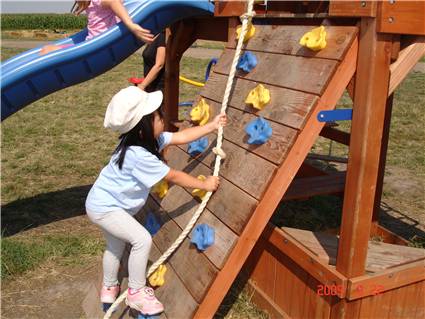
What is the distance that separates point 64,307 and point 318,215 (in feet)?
8.64

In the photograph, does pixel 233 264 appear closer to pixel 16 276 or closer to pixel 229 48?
pixel 229 48

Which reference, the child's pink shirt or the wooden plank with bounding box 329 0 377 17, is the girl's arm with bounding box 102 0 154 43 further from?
the wooden plank with bounding box 329 0 377 17

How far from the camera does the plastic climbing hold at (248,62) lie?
303cm

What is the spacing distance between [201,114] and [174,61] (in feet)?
7.28

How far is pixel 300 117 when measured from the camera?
2465 mm

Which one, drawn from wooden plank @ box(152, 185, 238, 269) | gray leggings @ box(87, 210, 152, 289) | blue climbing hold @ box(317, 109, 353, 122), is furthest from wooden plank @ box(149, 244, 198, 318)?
blue climbing hold @ box(317, 109, 353, 122)

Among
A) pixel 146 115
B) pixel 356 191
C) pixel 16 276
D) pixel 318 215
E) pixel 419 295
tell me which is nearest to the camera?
pixel 356 191

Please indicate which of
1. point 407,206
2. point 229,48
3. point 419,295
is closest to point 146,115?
point 229,48

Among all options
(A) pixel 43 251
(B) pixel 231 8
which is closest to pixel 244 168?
(B) pixel 231 8

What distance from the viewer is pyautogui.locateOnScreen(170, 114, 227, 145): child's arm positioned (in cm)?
286

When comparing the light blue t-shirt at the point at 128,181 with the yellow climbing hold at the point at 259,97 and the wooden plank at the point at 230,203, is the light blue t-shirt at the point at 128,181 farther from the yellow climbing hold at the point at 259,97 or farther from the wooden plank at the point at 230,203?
the yellow climbing hold at the point at 259,97

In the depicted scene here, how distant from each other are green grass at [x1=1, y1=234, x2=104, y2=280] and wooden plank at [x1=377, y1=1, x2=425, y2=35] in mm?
2877

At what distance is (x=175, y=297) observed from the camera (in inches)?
102

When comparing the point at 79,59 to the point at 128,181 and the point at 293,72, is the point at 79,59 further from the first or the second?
the point at 293,72
